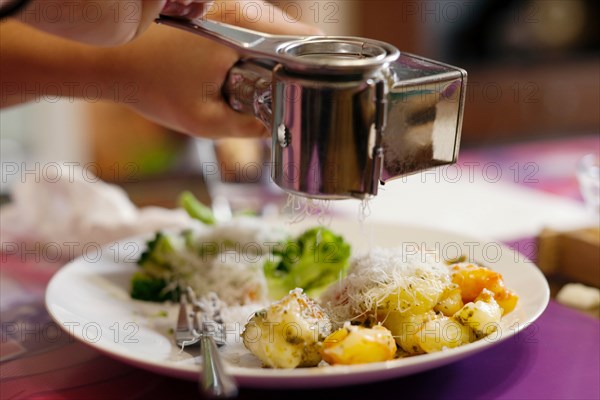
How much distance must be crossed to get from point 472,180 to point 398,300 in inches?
31.9

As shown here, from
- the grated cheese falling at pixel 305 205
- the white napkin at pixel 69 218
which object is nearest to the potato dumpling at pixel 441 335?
the grated cheese falling at pixel 305 205

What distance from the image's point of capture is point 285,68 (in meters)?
0.68

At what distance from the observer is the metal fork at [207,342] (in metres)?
0.61

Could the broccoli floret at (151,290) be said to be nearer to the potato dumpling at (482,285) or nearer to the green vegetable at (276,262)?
the green vegetable at (276,262)

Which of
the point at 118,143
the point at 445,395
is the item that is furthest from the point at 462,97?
the point at 118,143

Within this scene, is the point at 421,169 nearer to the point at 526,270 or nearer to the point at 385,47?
the point at 385,47

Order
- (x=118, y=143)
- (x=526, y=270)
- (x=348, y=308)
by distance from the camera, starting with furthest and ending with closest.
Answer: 1. (x=118, y=143)
2. (x=526, y=270)
3. (x=348, y=308)

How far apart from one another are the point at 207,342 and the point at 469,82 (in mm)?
3001

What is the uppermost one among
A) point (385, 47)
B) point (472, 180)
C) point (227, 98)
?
point (385, 47)

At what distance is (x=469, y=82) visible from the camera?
3.52 metres

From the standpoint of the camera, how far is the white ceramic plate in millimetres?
653

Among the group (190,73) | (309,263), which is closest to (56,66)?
(190,73)

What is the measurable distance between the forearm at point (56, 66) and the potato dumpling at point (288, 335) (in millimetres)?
475

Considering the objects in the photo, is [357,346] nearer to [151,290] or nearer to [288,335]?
[288,335]
